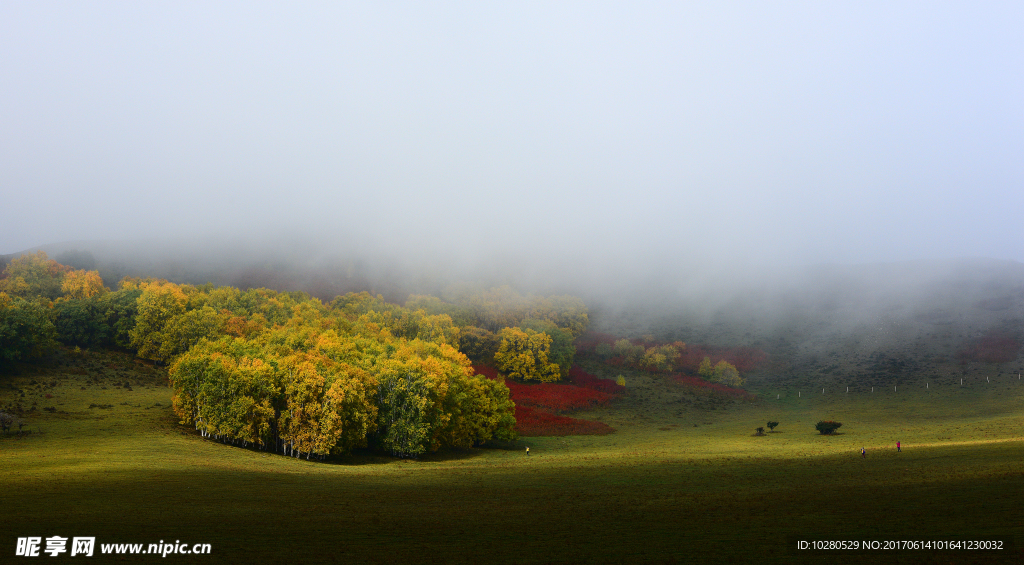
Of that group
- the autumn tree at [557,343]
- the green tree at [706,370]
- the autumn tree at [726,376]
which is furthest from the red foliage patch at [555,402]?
the autumn tree at [726,376]

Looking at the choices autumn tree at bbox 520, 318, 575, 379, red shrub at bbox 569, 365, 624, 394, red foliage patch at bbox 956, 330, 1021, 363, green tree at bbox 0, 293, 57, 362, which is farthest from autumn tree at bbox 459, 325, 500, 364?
red foliage patch at bbox 956, 330, 1021, 363

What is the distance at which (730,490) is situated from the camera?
112 feet

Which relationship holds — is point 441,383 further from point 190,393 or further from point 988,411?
point 988,411

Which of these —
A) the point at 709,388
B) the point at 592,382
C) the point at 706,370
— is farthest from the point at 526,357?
the point at 706,370

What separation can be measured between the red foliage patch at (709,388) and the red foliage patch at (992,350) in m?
44.2

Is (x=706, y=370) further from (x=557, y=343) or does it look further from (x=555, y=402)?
(x=555, y=402)

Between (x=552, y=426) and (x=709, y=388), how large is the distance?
45.1 metres

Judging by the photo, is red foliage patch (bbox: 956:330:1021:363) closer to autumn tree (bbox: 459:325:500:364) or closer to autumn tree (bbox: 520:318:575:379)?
autumn tree (bbox: 520:318:575:379)

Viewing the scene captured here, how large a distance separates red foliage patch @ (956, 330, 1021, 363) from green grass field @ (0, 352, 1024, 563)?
172 ft

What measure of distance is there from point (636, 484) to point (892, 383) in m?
90.1

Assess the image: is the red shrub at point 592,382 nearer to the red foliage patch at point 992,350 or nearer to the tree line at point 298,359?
the tree line at point 298,359

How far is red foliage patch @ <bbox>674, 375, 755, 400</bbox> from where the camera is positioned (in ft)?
345

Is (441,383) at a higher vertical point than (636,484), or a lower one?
higher

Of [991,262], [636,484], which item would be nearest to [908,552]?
[636,484]
